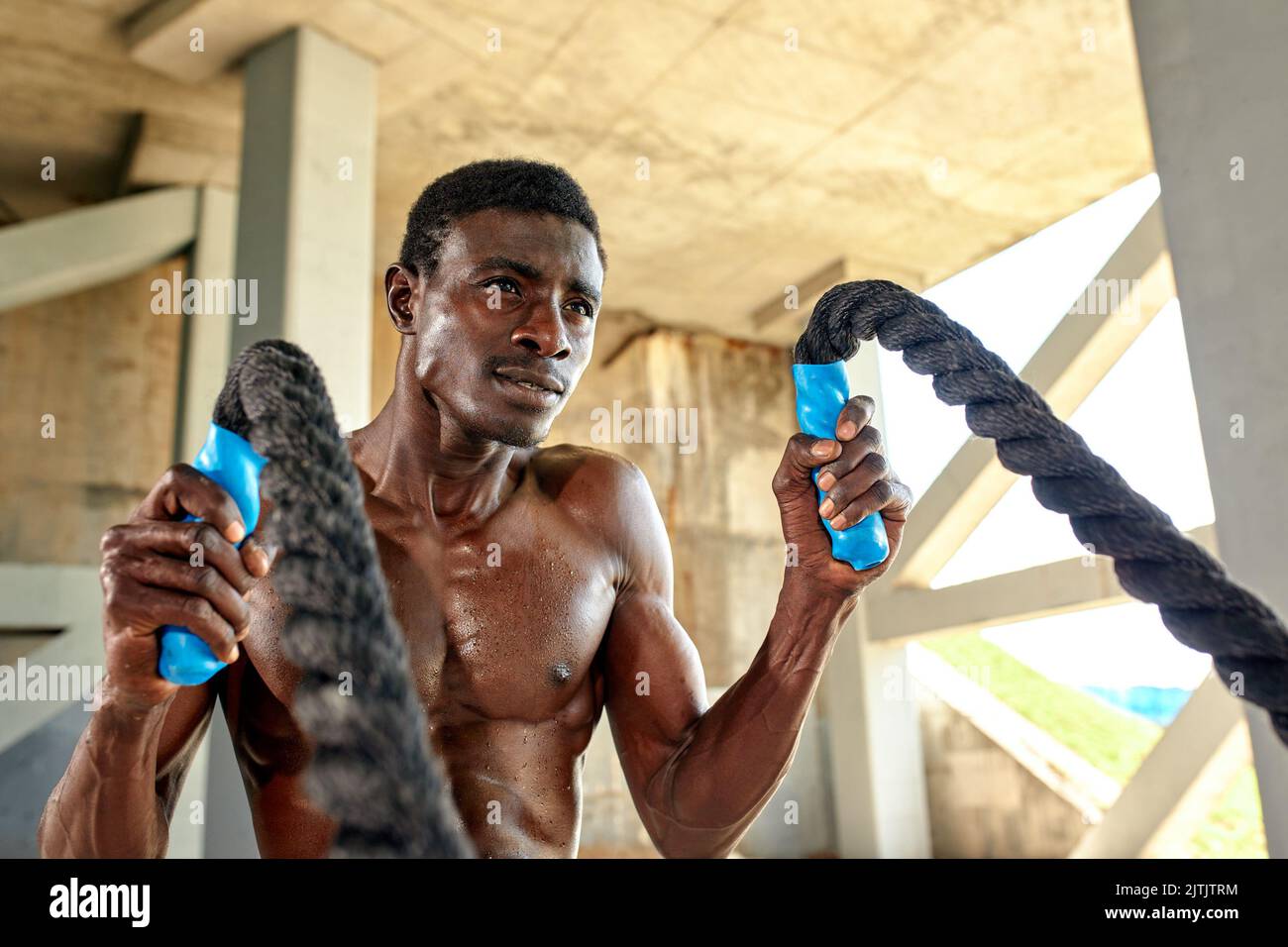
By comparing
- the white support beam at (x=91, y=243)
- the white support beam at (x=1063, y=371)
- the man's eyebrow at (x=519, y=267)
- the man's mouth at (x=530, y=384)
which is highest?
the white support beam at (x=91, y=243)

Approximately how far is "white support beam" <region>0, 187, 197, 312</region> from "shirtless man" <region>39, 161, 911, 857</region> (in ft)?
11.8

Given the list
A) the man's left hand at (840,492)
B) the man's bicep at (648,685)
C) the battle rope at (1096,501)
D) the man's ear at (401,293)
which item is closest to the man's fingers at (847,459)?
the man's left hand at (840,492)

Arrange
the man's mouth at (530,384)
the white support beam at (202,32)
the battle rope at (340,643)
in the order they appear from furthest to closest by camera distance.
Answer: the white support beam at (202,32)
the man's mouth at (530,384)
the battle rope at (340,643)

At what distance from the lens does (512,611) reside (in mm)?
1459

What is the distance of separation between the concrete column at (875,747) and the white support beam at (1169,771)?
173 centimetres

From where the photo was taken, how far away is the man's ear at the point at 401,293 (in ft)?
5.06

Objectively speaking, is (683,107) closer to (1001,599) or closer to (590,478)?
(1001,599)

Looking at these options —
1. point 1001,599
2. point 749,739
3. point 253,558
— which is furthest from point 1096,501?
point 1001,599

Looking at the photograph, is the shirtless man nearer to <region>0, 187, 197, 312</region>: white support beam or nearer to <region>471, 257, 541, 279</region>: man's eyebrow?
<region>471, 257, 541, 279</region>: man's eyebrow

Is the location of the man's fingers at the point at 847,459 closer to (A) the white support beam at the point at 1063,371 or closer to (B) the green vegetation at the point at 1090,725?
(A) the white support beam at the point at 1063,371

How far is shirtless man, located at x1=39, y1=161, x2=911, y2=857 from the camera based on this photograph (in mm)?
1240
